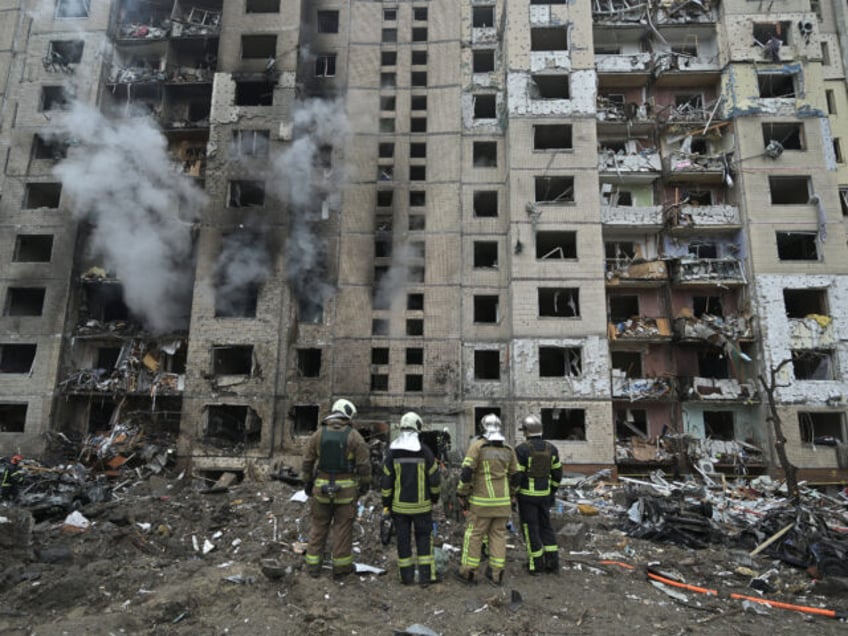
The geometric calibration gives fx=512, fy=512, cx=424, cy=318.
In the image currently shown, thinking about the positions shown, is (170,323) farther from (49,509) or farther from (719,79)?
(719,79)

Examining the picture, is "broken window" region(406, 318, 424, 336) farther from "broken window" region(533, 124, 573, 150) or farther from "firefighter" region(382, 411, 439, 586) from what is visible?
"firefighter" region(382, 411, 439, 586)

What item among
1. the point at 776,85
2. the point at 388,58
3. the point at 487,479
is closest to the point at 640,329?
the point at 776,85

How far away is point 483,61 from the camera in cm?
2381

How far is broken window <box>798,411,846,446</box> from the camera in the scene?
1883 cm

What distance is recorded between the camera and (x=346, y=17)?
23.8 metres

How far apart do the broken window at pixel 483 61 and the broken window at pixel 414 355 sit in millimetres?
13360

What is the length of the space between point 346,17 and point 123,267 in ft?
49.2

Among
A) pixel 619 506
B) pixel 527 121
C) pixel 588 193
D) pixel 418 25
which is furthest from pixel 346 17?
pixel 619 506

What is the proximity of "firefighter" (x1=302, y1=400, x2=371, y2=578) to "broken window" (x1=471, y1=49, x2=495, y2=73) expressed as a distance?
21.2 metres

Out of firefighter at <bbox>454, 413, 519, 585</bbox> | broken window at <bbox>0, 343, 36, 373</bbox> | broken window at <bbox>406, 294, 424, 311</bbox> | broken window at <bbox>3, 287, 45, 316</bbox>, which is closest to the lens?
firefighter at <bbox>454, 413, 519, 585</bbox>

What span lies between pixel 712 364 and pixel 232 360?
785 inches

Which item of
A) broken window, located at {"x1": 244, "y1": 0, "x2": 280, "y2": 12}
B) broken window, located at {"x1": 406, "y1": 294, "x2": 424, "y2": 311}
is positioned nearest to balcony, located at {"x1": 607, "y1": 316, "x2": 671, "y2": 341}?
broken window, located at {"x1": 406, "y1": 294, "x2": 424, "y2": 311}

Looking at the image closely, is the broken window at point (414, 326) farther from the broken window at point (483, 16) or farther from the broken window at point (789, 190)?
the broken window at point (789, 190)

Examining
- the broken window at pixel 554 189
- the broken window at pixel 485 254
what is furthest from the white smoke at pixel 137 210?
the broken window at pixel 554 189
